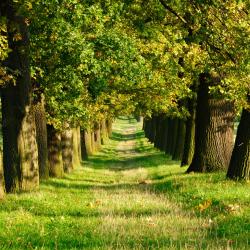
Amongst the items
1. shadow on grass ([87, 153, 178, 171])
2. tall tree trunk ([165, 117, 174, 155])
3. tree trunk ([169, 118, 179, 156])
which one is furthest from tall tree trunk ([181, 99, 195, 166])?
tall tree trunk ([165, 117, 174, 155])

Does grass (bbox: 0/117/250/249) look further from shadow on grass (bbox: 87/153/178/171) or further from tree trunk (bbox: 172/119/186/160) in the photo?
tree trunk (bbox: 172/119/186/160)

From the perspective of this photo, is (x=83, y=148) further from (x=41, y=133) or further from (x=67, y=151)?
(x=41, y=133)

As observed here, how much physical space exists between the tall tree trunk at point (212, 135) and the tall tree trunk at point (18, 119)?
792 centimetres

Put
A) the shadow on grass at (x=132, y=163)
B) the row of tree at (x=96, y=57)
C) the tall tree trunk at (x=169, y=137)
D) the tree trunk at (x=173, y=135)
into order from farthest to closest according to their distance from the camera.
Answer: the tall tree trunk at (x=169, y=137) < the tree trunk at (x=173, y=135) < the shadow on grass at (x=132, y=163) < the row of tree at (x=96, y=57)

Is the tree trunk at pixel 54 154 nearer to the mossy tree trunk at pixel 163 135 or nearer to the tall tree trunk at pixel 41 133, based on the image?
the tall tree trunk at pixel 41 133

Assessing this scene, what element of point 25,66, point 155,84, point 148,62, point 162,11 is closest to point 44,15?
point 25,66

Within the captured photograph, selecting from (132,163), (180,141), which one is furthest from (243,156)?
(132,163)

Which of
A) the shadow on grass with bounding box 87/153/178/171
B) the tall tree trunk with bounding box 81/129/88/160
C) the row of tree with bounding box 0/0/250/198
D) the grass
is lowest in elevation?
the shadow on grass with bounding box 87/153/178/171

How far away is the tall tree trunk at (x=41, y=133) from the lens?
21.8 metres

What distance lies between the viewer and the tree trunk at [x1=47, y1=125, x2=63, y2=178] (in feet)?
83.6

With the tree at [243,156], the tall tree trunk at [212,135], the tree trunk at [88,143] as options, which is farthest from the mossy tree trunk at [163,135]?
the tree at [243,156]

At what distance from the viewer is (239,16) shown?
16.3 meters

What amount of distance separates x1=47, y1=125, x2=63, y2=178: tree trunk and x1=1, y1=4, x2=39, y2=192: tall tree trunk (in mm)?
7633

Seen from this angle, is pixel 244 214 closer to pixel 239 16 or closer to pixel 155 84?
pixel 239 16
